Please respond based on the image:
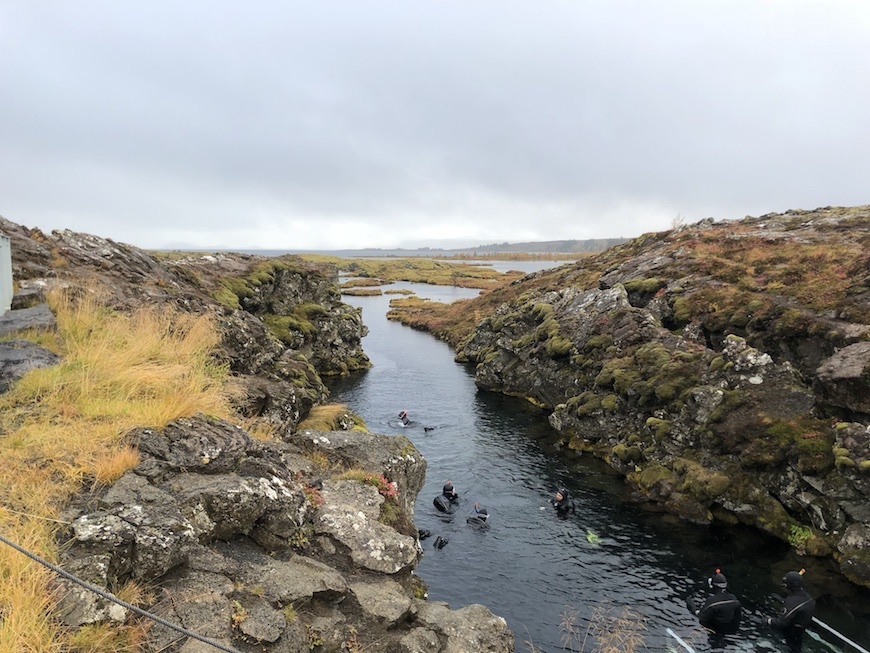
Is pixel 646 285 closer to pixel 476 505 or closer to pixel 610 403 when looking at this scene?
pixel 610 403

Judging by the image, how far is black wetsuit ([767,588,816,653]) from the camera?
16.6 metres

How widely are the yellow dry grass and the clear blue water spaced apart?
1381cm

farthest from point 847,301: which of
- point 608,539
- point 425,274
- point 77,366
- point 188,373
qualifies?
point 425,274

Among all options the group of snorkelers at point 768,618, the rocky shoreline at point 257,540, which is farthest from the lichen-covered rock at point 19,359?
the group of snorkelers at point 768,618

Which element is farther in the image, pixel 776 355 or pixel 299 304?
pixel 299 304

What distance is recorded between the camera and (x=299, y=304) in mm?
65125

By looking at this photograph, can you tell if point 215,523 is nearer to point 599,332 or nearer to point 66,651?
point 66,651

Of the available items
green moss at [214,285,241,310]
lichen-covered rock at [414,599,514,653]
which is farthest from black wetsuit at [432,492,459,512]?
green moss at [214,285,241,310]

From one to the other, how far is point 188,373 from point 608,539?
2134cm

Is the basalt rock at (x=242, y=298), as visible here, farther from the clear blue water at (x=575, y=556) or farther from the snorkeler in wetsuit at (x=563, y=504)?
the snorkeler in wetsuit at (x=563, y=504)

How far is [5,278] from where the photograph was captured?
1380 centimetres

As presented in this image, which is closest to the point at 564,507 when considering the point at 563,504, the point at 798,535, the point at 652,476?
the point at 563,504

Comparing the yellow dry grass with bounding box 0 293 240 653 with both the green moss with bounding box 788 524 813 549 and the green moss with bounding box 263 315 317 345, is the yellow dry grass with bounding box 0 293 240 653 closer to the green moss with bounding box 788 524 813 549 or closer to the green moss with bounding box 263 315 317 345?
the green moss with bounding box 788 524 813 549

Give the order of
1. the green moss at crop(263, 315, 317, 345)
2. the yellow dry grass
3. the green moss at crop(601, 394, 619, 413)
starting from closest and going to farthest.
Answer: the yellow dry grass, the green moss at crop(601, 394, 619, 413), the green moss at crop(263, 315, 317, 345)
